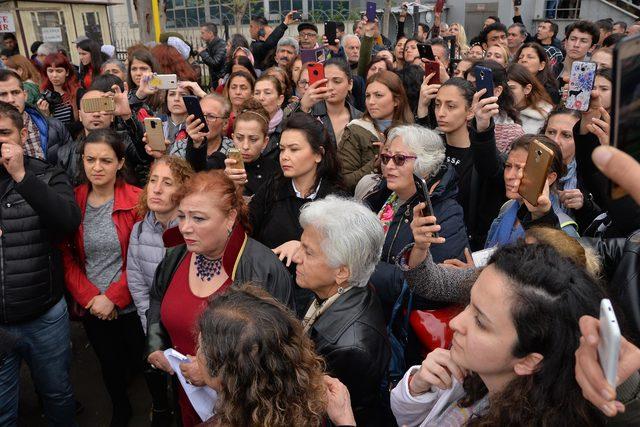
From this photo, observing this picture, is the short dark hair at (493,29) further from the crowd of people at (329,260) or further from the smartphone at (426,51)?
the smartphone at (426,51)

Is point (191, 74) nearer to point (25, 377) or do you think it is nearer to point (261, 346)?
point (25, 377)

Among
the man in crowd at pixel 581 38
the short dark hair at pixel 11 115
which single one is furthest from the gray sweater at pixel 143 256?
the man in crowd at pixel 581 38

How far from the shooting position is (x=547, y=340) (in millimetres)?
1476

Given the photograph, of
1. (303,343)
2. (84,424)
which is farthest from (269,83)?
(303,343)

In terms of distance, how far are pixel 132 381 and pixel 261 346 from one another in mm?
2897

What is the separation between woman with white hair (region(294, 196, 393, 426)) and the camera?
2088 millimetres

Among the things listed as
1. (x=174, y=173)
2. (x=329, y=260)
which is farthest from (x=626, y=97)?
(x=174, y=173)

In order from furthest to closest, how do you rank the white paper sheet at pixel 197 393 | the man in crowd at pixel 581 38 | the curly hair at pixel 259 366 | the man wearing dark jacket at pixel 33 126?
the man in crowd at pixel 581 38
the man wearing dark jacket at pixel 33 126
the white paper sheet at pixel 197 393
the curly hair at pixel 259 366

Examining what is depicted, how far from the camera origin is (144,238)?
10.6 ft

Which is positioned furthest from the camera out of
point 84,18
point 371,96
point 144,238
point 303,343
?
point 84,18

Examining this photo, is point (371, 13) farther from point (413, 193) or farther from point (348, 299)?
point (348, 299)

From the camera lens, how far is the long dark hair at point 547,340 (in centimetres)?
144

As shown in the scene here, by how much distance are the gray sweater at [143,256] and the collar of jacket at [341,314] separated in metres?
1.41

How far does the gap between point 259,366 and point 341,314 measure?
0.60m
